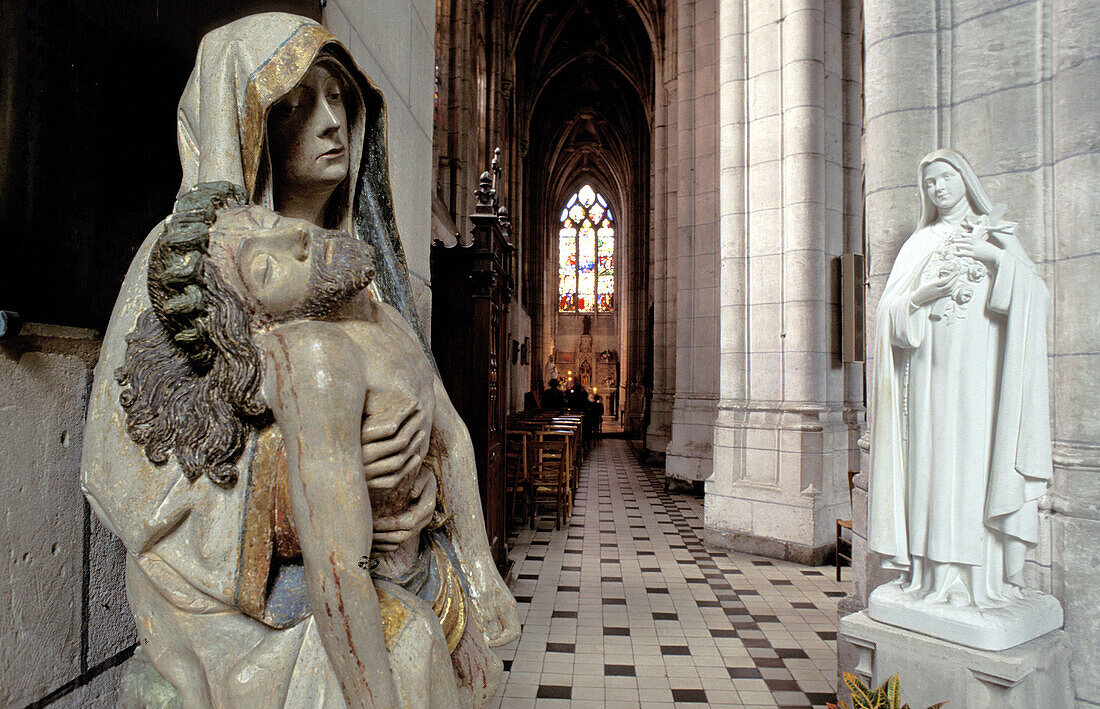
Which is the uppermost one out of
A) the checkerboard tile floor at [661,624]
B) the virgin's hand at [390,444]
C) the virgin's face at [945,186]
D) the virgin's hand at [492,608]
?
the virgin's face at [945,186]

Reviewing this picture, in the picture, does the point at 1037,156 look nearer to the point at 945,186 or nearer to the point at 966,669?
the point at 945,186

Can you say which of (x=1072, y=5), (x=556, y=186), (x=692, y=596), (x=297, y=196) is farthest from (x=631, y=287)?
(x=297, y=196)

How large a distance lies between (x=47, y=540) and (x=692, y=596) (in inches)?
197

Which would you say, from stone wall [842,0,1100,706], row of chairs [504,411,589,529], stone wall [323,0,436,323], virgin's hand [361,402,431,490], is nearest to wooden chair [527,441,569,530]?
row of chairs [504,411,589,529]

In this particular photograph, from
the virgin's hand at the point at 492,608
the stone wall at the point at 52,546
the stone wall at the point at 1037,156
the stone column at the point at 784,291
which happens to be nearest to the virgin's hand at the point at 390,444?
the virgin's hand at the point at 492,608

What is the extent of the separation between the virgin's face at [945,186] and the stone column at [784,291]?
12.6 ft

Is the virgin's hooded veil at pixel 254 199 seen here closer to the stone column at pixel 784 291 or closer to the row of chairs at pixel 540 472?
the stone column at pixel 784 291

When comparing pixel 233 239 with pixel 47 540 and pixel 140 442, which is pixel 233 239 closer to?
pixel 140 442

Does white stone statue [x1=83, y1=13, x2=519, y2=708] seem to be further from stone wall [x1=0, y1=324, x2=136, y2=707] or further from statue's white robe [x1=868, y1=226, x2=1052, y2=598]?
statue's white robe [x1=868, y1=226, x2=1052, y2=598]

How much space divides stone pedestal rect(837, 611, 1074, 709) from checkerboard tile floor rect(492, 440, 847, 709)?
1.00 metres

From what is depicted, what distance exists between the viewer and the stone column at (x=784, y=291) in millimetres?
6395

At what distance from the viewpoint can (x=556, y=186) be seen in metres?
35.8

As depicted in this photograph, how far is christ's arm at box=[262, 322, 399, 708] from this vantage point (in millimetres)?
764

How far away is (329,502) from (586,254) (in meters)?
37.0
